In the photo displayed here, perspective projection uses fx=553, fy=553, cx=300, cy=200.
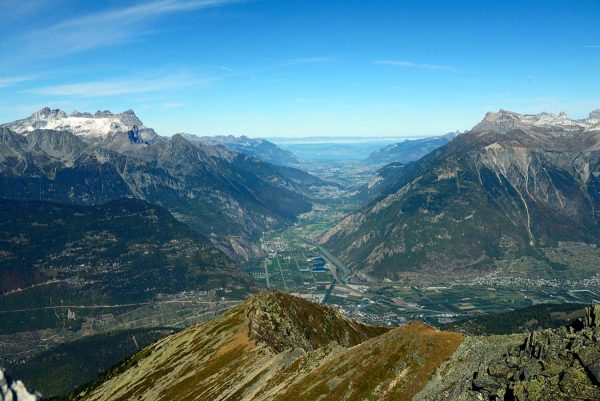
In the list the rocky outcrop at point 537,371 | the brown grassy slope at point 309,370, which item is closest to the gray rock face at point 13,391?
the rocky outcrop at point 537,371

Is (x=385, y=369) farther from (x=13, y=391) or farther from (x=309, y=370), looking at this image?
(x=13, y=391)

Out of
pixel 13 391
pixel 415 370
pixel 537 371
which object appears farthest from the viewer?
pixel 415 370

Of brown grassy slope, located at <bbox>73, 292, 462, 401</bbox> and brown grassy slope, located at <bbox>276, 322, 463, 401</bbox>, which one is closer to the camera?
brown grassy slope, located at <bbox>276, 322, 463, 401</bbox>

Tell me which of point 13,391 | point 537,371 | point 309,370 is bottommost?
point 309,370

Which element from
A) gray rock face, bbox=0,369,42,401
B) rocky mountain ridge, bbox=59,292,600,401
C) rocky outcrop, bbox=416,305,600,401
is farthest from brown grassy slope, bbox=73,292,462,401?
gray rock face, bbox=0,369,42,401

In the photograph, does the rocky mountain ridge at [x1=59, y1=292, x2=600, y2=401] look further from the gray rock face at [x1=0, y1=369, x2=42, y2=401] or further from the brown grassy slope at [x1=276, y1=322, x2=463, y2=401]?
the gray rock face at [x1=0, y1=369, x2=42, y2=401]

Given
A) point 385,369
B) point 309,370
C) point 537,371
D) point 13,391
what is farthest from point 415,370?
point 13,391

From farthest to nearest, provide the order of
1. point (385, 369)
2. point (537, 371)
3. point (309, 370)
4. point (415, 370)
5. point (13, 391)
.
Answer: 1. point (309, 370)
2. point (385, 369)
3. point (415, 370)
4. point (537, 371)
5. point (13, 391)

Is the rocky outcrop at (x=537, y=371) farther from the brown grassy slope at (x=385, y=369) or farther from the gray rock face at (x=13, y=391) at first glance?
the gray rock face at (x=13, y=391)

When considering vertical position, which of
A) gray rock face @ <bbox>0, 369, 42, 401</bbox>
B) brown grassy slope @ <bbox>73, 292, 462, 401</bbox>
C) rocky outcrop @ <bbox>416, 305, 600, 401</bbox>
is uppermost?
gray rock face @ <bbox>0, 369, 42, 401</bbox>
